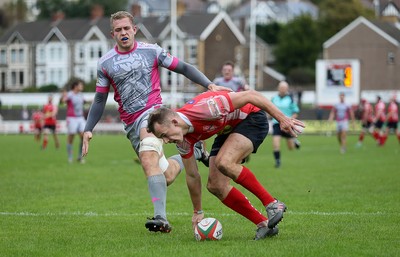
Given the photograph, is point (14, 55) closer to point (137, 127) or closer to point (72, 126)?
point (72, 126)

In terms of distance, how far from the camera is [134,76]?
37.2 feet

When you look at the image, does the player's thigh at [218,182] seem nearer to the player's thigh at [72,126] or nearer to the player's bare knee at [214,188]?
the player's bare knee at [214,188]

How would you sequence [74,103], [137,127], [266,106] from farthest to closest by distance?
1. [74,103]
2. [137,127]
3. [266,106]

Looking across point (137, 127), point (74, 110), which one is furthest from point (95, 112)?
point (74, 110)

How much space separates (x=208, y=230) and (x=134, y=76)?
2314mm

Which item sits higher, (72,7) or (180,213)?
(72,7)

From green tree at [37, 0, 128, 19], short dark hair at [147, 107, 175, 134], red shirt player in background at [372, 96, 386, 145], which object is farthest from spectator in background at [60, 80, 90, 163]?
green tree at [37, 0, 128, 19]

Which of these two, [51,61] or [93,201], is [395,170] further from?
[51,61]

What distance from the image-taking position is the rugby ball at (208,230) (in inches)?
399

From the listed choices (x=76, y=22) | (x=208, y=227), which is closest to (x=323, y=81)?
(x=76, y=22)

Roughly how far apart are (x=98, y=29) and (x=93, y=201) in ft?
320

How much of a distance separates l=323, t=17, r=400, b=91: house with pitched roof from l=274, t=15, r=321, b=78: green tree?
28.9 meters

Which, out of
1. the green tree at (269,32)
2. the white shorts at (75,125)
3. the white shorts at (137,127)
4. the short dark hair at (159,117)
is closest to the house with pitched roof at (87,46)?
the green tree at (269,32)

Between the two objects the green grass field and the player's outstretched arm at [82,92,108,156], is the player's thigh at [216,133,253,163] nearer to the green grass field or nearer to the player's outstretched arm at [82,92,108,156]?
the green grass field
